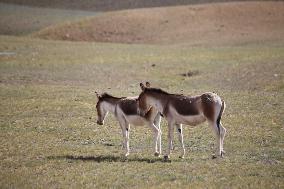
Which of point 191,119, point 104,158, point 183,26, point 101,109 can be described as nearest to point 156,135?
point 191,119

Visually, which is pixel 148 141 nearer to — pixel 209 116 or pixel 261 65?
pixel 209 116

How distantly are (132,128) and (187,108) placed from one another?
18.0ft

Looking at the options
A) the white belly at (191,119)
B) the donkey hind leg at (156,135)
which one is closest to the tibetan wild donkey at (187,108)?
the white belly at (191,119)

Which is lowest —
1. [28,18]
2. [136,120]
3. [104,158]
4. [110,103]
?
[104,158]

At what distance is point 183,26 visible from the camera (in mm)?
58938

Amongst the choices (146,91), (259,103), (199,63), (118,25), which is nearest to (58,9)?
(118,25)

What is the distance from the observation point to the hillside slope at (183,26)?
5534 cm

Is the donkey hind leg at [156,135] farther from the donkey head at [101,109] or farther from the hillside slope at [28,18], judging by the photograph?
the hillside slope at [28,18]

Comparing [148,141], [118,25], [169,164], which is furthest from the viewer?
[118,25]

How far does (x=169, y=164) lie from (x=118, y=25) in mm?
46267

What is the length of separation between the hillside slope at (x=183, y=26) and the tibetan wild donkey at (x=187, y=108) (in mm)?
36846

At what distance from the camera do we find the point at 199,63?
3809cm

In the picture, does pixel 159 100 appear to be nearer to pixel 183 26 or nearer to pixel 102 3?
pixel 183 26

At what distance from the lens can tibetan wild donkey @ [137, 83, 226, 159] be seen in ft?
47.7
